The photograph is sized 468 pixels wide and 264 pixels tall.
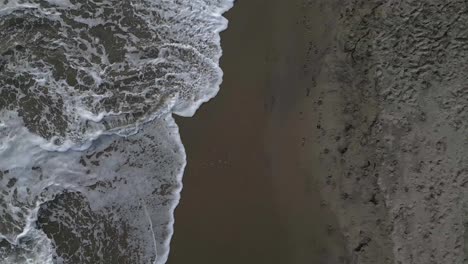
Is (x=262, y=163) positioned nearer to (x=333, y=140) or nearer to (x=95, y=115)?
(x=333, y=140)

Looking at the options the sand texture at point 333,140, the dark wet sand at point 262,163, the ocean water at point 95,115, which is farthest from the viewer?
the ocean water at point 95,115

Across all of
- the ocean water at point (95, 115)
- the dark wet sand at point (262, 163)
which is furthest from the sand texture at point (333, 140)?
the ocean water at point (95, 115)

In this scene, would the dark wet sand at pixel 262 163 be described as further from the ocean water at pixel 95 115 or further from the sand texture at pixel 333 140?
the ocean water at pixel 95 115

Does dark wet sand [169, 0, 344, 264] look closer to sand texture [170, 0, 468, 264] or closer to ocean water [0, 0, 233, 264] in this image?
sand texture [170, 0, 468, 264]

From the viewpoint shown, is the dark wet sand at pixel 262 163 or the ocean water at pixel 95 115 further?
the ocean water at pixel 95 115

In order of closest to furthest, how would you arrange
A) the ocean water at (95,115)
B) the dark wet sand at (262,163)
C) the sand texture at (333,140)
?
the sand texture at (333,140)
the dark wet sand at (262,163)
the ocean water at (95,115)
